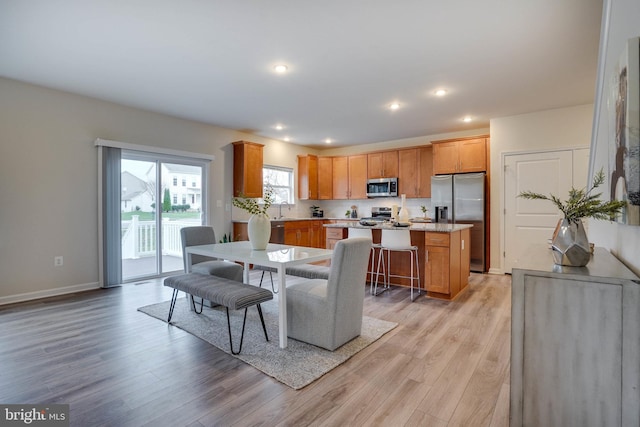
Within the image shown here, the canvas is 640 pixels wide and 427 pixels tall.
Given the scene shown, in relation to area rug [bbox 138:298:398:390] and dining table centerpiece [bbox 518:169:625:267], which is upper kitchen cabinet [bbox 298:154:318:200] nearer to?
area rug [bbox 138:298:398:390]

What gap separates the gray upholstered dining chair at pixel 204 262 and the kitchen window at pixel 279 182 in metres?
2.98

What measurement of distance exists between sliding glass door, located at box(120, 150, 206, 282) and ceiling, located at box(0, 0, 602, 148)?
921mm

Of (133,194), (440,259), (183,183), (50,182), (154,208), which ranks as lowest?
(440,259)

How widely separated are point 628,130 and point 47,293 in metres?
5.41

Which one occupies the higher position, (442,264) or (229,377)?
(442,264)

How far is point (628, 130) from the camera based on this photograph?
1139 mm

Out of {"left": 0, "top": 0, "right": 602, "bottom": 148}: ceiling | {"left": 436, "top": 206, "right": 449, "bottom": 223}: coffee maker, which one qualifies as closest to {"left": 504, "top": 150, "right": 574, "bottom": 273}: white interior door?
{"left": 0, "top": 0, "right": 602, "bottom": 148}: ceiling

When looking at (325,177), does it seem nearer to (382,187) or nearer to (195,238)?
(382,187)

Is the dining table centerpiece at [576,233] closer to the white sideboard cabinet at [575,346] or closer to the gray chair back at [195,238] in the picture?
the white sideboard cabinet at [575,346]

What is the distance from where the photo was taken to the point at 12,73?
11.3 ft

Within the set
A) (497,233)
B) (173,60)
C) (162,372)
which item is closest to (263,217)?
(162,372)

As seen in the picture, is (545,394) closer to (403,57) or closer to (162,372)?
(162,372)

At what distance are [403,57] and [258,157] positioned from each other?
3.62m

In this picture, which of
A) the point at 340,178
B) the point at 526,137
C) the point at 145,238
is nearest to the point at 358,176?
the point at 340,178
